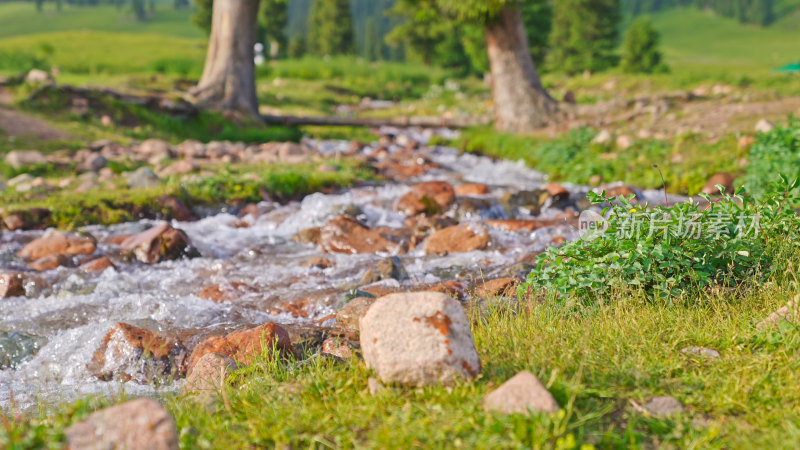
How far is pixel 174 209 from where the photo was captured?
9164 mm

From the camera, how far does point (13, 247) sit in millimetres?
7594

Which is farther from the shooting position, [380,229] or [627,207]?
[380,229]

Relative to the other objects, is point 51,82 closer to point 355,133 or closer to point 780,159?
point 355,133

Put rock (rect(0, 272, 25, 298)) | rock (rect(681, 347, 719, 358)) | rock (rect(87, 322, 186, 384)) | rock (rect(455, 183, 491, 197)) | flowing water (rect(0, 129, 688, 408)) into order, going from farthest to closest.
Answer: rock (rect(455, 183, 491, 197)), rock (rect(0, 272, 25, 298)), flowing water (rect(0, 129, 688, 408)), rock (rect(87, 322, 186, 384)), rock (rect(681, 347, 719, 358))

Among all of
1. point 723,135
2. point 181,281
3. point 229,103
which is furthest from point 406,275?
point 229,103

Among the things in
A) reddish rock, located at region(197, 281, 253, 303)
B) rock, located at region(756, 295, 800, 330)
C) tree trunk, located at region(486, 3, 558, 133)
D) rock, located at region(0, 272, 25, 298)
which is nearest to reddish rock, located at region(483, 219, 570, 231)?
reddish rock, located at region(197, 281, 253, 303)

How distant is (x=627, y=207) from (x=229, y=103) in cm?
1465

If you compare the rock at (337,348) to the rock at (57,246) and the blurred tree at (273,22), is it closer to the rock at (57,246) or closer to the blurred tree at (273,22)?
the rock at (57,246)

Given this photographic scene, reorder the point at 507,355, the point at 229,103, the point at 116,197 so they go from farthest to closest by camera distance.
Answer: the point at 229,103, the point at 116,197, the point at 507,355

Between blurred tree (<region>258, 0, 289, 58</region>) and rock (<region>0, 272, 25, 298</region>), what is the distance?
5053 cm

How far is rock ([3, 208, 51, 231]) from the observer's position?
8.22 meters

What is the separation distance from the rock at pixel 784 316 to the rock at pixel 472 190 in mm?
7024

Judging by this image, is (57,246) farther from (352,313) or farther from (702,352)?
(702,352)

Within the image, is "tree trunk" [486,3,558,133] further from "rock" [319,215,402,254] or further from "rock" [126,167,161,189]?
"rock" [126,167,161,189]
